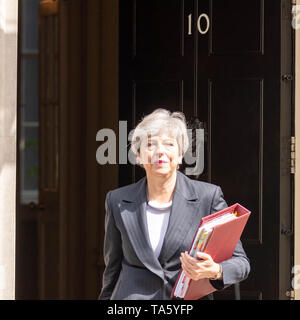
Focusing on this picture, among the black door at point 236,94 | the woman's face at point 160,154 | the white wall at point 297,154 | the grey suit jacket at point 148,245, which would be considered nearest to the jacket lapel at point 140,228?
the grey suit jacket at point 148,245

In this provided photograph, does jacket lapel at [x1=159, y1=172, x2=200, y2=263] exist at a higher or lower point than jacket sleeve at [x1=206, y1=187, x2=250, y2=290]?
higher

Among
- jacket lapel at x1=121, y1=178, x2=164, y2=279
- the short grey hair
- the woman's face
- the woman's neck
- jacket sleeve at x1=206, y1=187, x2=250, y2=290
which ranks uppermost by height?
the short grey hair

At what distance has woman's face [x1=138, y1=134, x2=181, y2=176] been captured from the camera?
10.3 ft

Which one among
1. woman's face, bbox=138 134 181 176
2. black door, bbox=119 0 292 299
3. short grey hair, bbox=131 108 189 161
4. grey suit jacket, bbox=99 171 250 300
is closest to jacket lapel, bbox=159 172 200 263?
grey suit jacket, bbox=99 171 250 300

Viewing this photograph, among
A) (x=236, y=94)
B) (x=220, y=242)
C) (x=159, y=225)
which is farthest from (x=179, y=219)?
(x=236, y=94)

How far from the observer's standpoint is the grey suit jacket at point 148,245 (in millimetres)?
3027

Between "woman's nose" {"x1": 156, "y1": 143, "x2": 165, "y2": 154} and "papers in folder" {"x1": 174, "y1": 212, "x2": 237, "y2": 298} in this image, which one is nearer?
"papers in folder" {"x1": 174, "y1": 212, "x2": 237, "y2": 298}

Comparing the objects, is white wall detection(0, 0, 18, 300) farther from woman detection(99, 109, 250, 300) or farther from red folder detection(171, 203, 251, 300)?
red folder detection(171, 203, 251, 300)

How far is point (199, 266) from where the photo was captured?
291 cm

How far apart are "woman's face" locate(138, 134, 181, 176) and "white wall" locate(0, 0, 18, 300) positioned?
102 cm

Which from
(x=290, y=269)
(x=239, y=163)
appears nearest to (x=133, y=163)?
(x=239, y=163)

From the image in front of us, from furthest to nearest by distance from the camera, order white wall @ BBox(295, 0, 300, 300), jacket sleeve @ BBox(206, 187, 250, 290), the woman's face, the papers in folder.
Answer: white wall @ BBox(295, 0, 300, 300), the woman's face, jacket sleeve @ BBox(206, 187, 250, 290), the papers in folder

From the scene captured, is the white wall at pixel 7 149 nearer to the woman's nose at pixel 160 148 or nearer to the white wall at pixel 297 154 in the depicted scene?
the woman's nose at pixel 160 148

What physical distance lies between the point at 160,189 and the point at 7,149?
3.75ft
